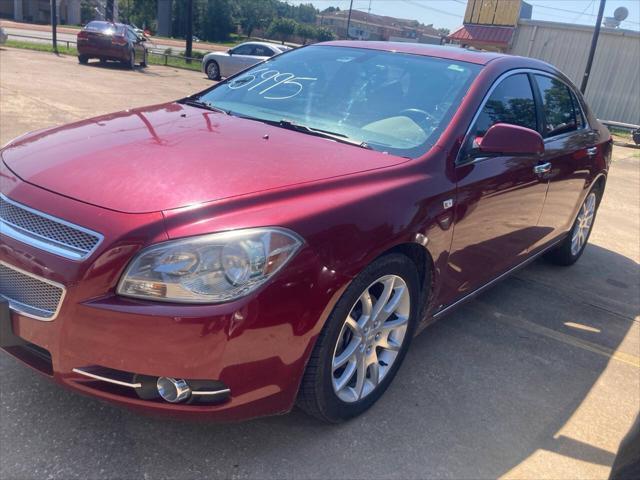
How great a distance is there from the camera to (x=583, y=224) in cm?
522

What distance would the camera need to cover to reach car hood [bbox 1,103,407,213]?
2178 mm

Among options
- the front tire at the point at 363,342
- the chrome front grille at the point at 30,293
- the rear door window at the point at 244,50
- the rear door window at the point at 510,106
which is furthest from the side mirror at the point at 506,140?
the rear door window at the point at 244,50

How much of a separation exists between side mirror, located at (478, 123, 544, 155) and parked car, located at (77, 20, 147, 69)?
58.1 ft

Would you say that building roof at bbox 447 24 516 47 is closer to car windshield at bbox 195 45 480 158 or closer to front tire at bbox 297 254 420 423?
car windshield at bbox 195 45 480 158

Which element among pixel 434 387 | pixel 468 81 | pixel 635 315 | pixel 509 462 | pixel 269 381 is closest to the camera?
pixel 269 381

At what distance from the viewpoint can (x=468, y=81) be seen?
3229 mm

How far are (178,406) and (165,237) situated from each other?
0.60 meters

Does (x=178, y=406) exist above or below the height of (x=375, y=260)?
below

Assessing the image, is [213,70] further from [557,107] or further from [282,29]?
[282,29]

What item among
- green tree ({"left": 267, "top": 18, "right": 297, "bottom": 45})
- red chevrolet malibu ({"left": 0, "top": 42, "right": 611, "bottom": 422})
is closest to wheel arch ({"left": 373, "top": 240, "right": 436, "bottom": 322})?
red chevrolet malibu ({"left": 0, "top": 42, "right": 611, "bottom": 422})

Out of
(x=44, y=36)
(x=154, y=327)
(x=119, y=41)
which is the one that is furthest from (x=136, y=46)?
(x=154, y=327)

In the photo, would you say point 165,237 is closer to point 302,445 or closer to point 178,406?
point 178,406

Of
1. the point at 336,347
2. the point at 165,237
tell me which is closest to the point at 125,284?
the point at 165,237

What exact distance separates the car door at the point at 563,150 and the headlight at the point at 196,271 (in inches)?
101
